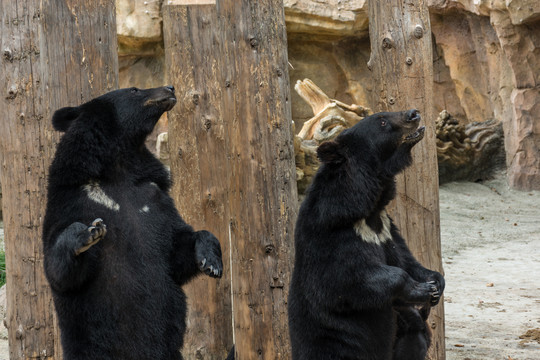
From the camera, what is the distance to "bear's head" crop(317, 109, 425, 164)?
3676 millimetres

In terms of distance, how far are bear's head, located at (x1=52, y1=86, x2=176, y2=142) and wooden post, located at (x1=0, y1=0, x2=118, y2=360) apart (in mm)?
262

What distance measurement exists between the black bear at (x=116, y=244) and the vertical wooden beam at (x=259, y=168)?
2.12 ft

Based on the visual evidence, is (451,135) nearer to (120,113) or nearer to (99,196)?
(120,113)

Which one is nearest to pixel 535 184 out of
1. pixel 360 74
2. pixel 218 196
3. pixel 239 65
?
pixel 360 74

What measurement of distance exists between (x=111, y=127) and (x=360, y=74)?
14.0m

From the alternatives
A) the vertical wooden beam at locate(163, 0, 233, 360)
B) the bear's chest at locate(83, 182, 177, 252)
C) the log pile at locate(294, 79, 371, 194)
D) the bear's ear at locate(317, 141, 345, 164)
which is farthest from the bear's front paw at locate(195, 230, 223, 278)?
the log pile at locate(294, 79, 371, 194)

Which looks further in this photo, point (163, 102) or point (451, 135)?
point (451, 135)

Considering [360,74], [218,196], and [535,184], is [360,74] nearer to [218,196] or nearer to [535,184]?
[535,184]

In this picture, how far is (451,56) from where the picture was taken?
15898mm

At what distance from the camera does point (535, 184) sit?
1395 cm

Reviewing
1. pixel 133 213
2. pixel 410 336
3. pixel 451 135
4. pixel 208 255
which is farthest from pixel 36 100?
pixel 451 135

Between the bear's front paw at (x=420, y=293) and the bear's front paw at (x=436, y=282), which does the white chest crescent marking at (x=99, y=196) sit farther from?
the bear's front paw at (x=436, y=282)

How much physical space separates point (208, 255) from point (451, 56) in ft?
44.7

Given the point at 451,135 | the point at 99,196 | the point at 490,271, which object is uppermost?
the point at 451,135
